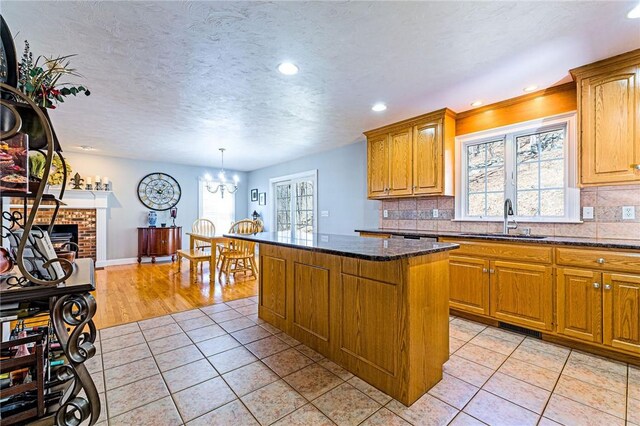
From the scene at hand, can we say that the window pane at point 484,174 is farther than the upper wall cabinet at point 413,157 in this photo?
No

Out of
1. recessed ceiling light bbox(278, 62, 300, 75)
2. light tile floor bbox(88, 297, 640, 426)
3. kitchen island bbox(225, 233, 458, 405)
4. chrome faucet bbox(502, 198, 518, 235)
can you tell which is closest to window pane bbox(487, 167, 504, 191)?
chrome faucet bbox(502, 198, 518, 235)

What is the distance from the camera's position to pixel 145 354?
232cm

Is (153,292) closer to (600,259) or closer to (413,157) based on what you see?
(413,157)

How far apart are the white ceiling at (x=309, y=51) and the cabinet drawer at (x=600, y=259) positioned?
1550mm

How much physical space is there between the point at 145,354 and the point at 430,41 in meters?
3.23

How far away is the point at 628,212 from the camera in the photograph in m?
2.51

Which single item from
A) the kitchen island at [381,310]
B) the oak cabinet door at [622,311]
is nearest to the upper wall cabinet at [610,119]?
the oak cabinet door at [622,311]

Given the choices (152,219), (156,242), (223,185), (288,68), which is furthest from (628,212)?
(152,219)

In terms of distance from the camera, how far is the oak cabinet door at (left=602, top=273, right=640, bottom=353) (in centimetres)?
210

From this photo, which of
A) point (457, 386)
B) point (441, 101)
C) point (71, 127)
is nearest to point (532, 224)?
point (441, 101)

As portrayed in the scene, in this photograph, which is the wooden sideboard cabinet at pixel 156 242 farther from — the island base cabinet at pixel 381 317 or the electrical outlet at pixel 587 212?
the electrical outlet at pixel 587 212

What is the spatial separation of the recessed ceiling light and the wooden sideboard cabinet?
16.3 ft

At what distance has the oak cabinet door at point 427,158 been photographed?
349 cm

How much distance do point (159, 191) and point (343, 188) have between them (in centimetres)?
431
